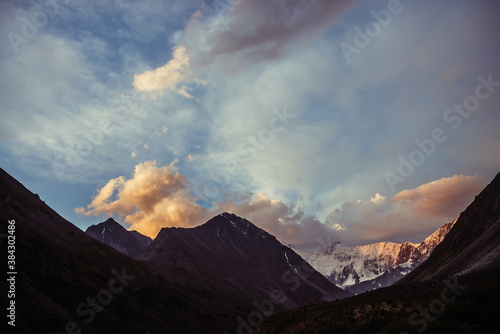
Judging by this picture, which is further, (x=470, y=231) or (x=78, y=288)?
(x=470, y=231)

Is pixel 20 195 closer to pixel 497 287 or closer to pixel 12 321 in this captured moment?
pixel 12 321

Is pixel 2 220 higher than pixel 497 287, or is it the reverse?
pixel 2 220

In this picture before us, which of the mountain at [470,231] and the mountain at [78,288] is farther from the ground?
the mountain at [470,231]

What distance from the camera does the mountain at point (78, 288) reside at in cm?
7456

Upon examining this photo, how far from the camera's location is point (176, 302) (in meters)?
130

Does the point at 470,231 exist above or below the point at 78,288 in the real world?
above

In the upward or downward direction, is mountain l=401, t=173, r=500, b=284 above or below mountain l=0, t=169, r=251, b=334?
above

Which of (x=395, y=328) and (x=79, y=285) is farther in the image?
(x=79, y=285)

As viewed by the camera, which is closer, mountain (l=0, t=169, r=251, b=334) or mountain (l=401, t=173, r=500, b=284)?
mountain (l=0, t=169, r=251, b=334)

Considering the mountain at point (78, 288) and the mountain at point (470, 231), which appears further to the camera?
the mountain at point (470, 231)

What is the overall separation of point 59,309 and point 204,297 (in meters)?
99.9

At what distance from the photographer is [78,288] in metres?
90.2

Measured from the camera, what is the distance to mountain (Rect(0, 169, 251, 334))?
245ft

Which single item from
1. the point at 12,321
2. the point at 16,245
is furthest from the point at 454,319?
the point at 16,245
